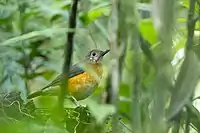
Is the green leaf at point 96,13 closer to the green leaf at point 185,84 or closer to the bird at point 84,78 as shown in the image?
the bird at point 84,78

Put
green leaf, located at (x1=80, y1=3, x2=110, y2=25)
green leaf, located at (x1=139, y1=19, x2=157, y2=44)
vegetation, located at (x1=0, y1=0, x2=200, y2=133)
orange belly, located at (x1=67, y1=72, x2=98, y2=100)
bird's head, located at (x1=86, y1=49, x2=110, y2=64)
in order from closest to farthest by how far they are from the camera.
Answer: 1. vegetation, located at (x1=0, y1=0, x2=200, y2=133)
2. green leaf, located at (x1=139, y1=19, x2=157, y2=44)
3. green leaf, located at (x1=80, y1=3, x2=110, y2=25)
4. orange belly, located at (x1=67, y1=72, x2=98, y2=100)
5. bird's head, located at (x1=86, y1=49, x2=110, y2=64)

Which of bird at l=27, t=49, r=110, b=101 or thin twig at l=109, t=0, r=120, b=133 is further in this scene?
bird at l=27, t=49, r=110, b=101

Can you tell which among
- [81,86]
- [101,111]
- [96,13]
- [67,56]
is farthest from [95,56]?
[101,111]

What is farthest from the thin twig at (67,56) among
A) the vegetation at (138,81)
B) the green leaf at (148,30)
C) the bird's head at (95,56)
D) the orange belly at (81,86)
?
the bird's head at (95,56)

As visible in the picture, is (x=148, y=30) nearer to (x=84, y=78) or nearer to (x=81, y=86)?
(x=81, y=86)

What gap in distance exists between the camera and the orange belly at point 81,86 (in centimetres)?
313

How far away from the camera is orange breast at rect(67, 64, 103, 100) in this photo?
123 inches

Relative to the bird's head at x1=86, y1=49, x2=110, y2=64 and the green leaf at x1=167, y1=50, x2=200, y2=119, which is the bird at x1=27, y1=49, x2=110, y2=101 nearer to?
the bird's head at x1=86, y1=49, x2=110, y2=64

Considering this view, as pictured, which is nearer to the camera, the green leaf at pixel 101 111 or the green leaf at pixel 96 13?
the green leaf at pixel 101 111

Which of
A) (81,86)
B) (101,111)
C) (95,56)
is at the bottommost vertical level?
(81,86)

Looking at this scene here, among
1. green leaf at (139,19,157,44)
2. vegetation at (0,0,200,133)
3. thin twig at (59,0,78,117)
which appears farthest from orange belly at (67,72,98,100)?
thin twig at (59,0,78,117)

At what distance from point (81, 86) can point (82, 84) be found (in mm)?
39

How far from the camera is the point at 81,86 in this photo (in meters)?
3.31

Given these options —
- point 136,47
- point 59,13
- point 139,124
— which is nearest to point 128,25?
point 136,47
